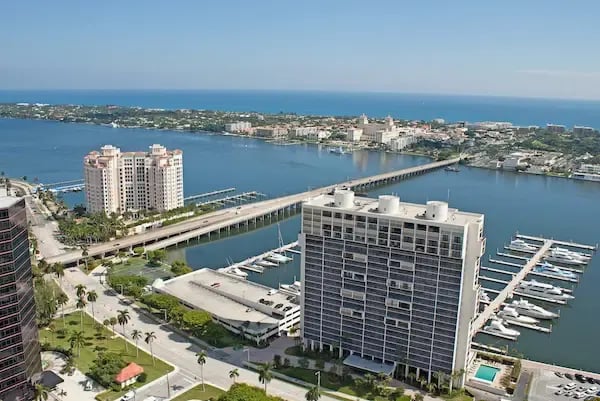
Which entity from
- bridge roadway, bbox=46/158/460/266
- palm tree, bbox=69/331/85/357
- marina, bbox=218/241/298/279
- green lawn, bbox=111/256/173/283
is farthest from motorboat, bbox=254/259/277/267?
palm tree, bbox=69/331/85/357

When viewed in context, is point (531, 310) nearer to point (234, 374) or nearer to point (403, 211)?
point (403, 211)

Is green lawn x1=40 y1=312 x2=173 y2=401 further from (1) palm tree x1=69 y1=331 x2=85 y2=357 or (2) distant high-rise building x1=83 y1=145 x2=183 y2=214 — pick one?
(2) distant high-rise building x1=83 y1=145 x2=183 y2=214

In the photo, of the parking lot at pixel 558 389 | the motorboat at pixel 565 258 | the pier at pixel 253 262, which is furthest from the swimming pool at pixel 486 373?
the motorboat at pixel 565 258

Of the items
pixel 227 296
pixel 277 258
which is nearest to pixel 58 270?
pixel 227 296

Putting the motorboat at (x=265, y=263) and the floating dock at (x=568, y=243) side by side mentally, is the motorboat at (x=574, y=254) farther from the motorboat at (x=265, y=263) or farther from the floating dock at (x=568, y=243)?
the motorboat at (x=265, y=263)

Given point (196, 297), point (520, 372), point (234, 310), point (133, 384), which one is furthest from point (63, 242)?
point (520, 372)
